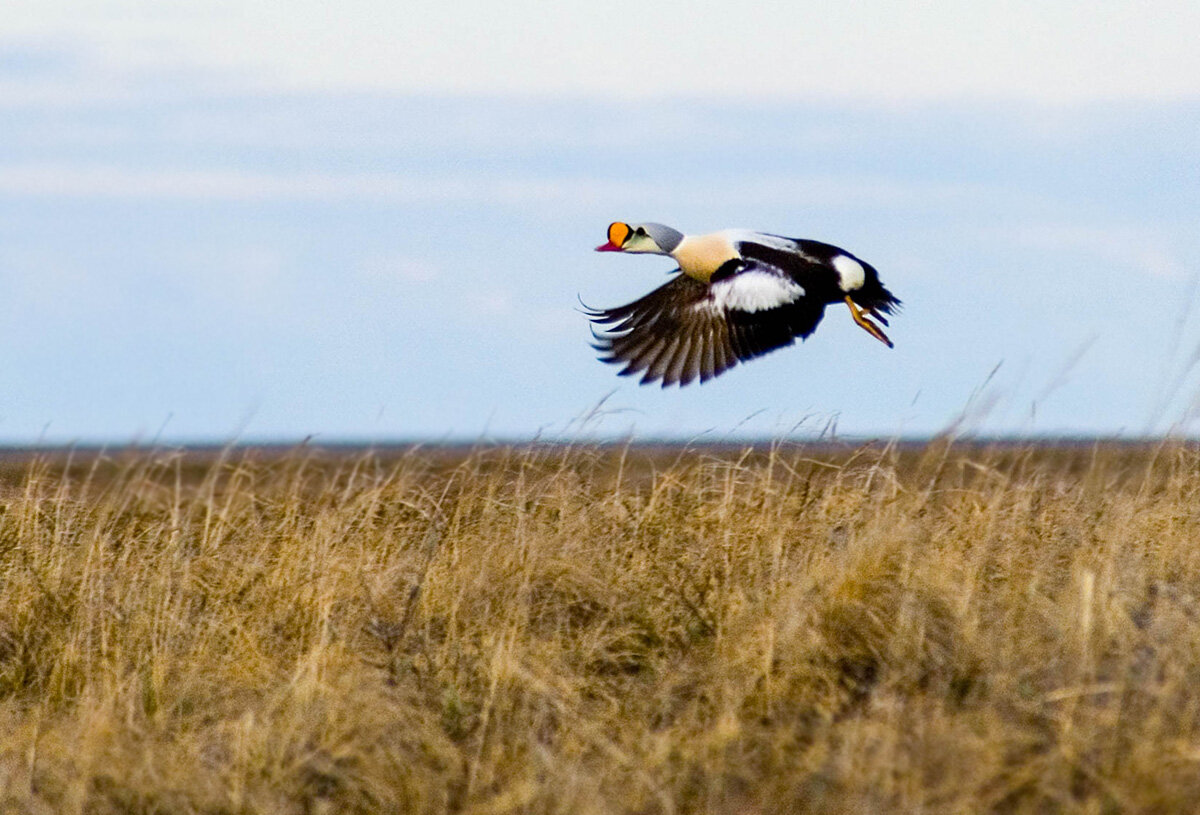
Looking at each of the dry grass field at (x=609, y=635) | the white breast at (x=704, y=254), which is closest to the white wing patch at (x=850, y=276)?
the white breast at (x=704, y=254)

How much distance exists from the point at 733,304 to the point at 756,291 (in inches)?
6.0

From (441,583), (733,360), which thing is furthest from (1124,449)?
(441,583)

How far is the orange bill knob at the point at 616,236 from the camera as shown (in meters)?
9.58

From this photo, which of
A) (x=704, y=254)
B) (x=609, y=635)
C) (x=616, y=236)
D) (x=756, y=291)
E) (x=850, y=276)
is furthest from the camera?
(x=616, y=236)

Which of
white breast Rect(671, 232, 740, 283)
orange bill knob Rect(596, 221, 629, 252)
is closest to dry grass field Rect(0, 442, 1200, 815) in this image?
white breast Rect(671, 232, 740, 283)

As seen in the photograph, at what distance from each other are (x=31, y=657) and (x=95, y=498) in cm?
201

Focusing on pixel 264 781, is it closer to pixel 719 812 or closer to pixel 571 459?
pixel 719 812

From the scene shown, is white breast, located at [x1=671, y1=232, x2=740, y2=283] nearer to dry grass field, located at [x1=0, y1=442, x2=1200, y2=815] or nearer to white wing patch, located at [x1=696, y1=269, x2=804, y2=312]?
white wing patch, located at [x1=696, y1=269, x2=804, y2=312]

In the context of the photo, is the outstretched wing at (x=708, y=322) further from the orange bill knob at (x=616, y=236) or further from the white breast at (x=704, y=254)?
the orange bill knob at (x=616, y=236)

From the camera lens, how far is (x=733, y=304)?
8195mm

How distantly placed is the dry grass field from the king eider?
4.50ft

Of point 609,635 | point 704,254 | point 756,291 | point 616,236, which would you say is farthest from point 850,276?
point 609,635

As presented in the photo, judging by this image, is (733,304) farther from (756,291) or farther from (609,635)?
(609,635)

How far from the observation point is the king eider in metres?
8.16
